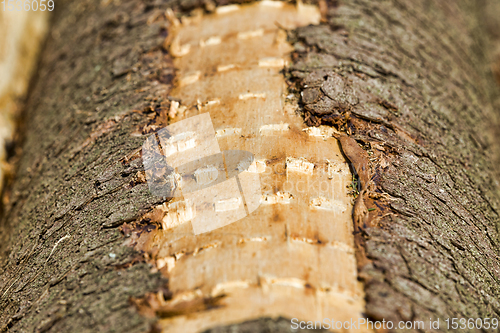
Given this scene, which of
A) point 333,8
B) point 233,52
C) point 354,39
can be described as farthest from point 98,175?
point 333,8

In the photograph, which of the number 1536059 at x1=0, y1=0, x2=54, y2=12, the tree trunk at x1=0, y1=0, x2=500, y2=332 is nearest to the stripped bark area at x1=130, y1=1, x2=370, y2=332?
the tree trunk at x1=0, y1=0, x2=500, y2=332

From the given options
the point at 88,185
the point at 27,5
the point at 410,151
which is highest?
the point at 27,5

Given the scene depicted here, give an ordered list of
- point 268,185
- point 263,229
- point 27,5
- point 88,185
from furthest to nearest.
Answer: point 27,5 → point 88,185 → point 268,185 → point 263,229

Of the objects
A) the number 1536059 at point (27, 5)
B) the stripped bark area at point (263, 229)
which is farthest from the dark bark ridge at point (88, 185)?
the number 1536059 at point (27, 5)

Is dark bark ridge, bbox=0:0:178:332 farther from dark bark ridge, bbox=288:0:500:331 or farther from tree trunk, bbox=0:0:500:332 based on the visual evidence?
dark bark ridge, bbox=288:0:500:331

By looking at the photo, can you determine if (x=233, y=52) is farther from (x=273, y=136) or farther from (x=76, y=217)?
(x=76, y=217)

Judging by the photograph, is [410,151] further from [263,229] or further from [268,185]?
[263,229]

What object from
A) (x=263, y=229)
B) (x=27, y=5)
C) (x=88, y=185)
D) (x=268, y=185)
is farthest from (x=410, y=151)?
(x=27, y=5)

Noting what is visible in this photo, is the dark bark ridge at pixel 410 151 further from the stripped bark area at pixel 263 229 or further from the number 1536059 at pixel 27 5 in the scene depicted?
the number 1536059 at pixel 27 5
